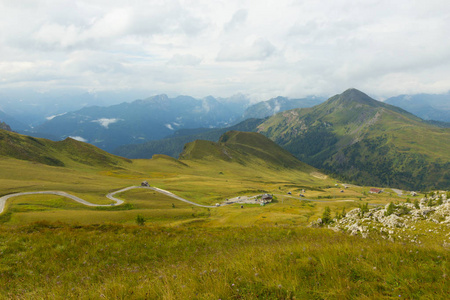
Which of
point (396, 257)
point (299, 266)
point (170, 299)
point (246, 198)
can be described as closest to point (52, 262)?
point (170, 299)

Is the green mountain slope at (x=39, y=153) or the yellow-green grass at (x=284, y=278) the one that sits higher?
the green mountain slope at (x=39, y=153)

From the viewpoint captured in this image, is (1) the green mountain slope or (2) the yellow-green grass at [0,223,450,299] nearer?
(2) the yellow-green grass at [0,223,450,299]

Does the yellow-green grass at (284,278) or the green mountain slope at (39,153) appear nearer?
the yellow-green grass at (284,278)

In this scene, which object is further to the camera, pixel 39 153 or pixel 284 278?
pixel 39 153

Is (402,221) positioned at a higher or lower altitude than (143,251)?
lower

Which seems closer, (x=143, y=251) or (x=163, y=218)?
(x=143, y=251)

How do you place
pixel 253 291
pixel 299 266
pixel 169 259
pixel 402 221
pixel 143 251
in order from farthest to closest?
pixel 402 221
pixel 143 251
pixel 169 259
pixel 299 266
pixel 253 291

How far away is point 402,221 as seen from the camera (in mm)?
25469

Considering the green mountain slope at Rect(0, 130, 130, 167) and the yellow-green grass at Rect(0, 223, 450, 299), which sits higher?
the green mountain slope at Rect(0, 130, 130, 167)

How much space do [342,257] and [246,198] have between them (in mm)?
131873

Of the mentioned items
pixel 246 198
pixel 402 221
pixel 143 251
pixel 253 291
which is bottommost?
pixel 246 198

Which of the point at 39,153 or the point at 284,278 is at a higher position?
the point at 39,153

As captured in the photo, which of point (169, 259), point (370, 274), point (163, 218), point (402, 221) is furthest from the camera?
point (163, 218)

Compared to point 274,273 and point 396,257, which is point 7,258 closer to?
point 274,273
